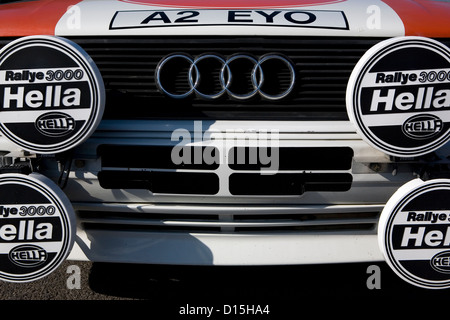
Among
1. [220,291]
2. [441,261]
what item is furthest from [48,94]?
[441,261]

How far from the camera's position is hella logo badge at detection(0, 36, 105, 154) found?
6.08ft

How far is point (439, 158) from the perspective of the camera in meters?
2.05

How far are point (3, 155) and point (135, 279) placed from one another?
3.35 feet

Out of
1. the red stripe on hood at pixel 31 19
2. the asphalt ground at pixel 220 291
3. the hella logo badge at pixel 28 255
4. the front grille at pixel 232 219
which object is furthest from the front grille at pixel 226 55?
the asphalt ground at pixel 220 291

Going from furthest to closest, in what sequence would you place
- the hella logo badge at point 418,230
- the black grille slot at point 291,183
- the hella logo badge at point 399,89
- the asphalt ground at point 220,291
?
the asphalt ground at point 220,291 → the black grille slot at point 291,183 → the hella logo badge at point 418,230 → the hella logo badge at point 399,89

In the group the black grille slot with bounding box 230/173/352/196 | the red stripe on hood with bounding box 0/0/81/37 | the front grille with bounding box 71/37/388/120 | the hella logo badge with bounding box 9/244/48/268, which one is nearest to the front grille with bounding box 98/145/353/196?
the black grille slot with bounding box 230/173/352/196

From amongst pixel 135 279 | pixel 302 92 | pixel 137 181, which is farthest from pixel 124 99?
pixel 135 279

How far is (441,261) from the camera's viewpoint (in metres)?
2.04

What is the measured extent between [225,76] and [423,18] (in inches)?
36.3

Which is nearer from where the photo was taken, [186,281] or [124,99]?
[124,99]

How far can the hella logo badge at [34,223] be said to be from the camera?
1957 millimetres

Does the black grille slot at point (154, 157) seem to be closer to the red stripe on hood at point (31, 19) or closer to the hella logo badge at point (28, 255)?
the hella logo badge at point (28, 255)

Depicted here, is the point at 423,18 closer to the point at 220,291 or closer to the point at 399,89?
the point at 399,89
